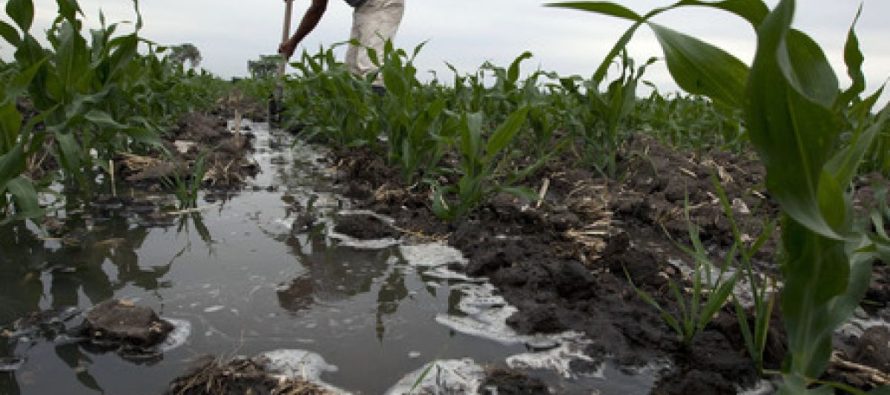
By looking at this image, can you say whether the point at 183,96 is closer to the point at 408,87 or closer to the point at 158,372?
the point at 408,87

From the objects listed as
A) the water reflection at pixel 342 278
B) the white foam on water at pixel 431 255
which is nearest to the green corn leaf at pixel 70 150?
the water reflection at pixel 342 278

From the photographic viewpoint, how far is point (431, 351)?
1255mm

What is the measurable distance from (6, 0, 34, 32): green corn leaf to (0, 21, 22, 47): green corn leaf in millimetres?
34

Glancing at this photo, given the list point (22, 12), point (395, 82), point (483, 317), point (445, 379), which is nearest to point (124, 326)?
point (445, 379)

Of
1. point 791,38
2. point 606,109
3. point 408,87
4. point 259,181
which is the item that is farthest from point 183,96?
point 791,38

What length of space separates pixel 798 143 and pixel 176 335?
3.76ft

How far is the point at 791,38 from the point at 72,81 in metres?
2.36

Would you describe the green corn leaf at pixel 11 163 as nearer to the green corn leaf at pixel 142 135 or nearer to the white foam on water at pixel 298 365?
the green corn leaf at pixel 142 135

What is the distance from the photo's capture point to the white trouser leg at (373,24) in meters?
5.82

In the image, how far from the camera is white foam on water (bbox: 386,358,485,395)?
110 centimetres

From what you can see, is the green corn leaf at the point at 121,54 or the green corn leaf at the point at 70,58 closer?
the green corn leaf at the point at 70,58

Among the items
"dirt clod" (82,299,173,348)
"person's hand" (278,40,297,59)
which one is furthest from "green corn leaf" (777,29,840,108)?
"person's hand" (278,40,297,59)

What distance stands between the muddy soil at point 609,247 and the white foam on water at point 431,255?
0.13 ft

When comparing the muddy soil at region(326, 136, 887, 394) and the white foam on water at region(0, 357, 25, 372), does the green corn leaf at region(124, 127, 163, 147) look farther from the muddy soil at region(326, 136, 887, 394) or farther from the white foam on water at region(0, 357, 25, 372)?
the white foam on water at region(0, 357, 25, 372)
